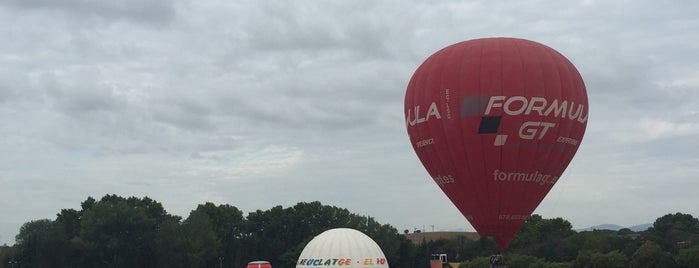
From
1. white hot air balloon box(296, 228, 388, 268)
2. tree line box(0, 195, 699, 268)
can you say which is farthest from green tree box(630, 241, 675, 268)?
white hot air balloon box(296, 228, 388, 268)

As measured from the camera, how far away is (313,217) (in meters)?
132

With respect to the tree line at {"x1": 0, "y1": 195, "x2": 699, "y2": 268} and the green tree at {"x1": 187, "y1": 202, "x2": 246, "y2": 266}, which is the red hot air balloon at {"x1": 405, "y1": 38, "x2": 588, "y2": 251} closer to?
the tree line at {"x1": 0, "y1": 195, "x2": 699, "y2": 268}

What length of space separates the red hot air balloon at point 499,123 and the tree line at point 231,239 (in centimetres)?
5484

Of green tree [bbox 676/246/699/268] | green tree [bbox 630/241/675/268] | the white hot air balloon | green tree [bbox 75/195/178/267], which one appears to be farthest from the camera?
green tree [bbox 75/195/178/267]

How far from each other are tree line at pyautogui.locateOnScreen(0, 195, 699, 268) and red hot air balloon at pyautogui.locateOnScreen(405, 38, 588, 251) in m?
54.8

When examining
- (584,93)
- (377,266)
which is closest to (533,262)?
(377,266)

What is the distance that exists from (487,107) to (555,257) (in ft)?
244

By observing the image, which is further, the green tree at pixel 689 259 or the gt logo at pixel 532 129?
the green tree at pixel 689 259

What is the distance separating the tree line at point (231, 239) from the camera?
11294cm

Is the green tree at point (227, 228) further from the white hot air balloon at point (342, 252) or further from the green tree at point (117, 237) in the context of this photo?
the white hot air balloon at point (342, 252)

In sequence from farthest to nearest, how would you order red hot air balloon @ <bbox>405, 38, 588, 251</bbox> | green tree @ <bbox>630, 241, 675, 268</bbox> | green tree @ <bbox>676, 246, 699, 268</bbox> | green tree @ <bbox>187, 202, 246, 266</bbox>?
green tree @ <bbox>187, 202, 246, 266</bbox>
green tree @ <bbox>630, 241, 675, 268</bbox>
green tree @ <bbox>676, 246, 699, 268</bbox>
red hot air balloon @ <bbox>405, 38, 588, 251</bbox>

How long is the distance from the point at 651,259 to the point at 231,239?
69.3 m

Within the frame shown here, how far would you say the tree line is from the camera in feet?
371

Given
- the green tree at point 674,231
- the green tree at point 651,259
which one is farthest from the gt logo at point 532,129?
the green tree at point 674,231
